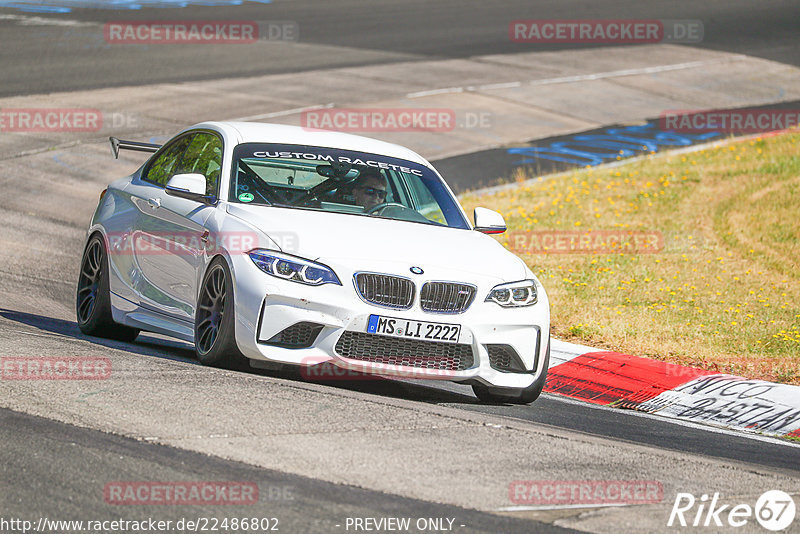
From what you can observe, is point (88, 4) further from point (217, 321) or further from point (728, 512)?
point (728, 512)

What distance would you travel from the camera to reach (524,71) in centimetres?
2898

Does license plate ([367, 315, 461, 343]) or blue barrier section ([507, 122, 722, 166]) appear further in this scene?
blue barrier section ([507, 122, 722, 166])

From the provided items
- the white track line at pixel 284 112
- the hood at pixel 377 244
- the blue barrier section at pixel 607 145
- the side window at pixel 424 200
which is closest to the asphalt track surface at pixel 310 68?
the hood at pixel 377 244

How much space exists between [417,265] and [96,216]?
3.38m

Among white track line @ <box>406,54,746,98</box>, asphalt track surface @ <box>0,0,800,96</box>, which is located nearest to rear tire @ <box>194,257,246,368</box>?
asphalt track surface @ <box>0,0,800,96</box>

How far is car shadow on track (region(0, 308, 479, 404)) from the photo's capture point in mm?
7973

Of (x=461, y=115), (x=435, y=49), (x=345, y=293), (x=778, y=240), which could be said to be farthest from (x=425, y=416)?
(x=435, y=49)

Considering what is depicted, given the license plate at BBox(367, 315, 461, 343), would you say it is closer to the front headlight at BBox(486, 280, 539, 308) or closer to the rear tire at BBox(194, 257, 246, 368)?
the front headlight at BBox(486, 280, 539, 308)

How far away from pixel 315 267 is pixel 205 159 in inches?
79.0

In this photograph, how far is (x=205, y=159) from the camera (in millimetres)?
9000

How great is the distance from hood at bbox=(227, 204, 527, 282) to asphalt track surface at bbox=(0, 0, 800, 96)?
15.9 m

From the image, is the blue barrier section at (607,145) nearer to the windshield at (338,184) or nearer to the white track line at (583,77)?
the white track line at (583,77)

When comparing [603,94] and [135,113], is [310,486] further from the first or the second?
[603,94]

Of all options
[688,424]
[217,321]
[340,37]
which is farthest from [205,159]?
[340,37]
